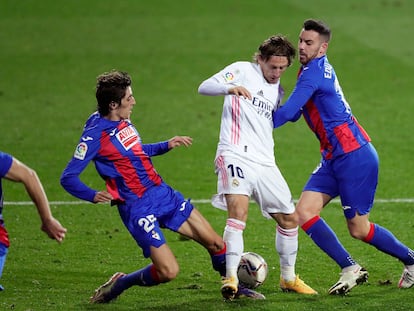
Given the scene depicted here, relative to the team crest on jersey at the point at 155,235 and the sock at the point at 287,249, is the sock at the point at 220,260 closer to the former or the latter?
the sock at the point at 287,249

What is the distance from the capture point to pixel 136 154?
937 centimetres

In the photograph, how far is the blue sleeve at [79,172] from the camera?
8953 millimetres

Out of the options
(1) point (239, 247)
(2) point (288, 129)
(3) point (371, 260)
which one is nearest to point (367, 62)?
(2) point (288, 129)

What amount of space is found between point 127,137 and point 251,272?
1.58 m

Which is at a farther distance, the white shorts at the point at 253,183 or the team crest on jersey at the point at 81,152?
the white shorts at the point at 253,183

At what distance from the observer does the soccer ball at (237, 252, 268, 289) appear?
961cm

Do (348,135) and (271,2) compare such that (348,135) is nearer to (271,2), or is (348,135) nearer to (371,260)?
(371,260)

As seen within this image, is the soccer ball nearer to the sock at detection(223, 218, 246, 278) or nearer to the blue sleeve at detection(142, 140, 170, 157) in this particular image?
→ the sock at detection(223, 218, 246, 278)

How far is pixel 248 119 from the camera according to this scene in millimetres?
9594

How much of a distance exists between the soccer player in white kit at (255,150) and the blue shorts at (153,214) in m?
0.41

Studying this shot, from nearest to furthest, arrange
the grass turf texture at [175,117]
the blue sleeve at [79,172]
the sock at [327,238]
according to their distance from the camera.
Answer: the blue sleeve at [79,172], the sock at [327,238], the grass turf texture at [175,117]

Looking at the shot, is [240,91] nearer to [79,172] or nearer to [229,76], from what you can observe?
[229,76]

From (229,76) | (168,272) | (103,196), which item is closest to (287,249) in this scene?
(168,272)

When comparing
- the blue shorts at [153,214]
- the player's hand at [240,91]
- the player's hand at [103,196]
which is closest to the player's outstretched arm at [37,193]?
the player's hand at [103,196]
